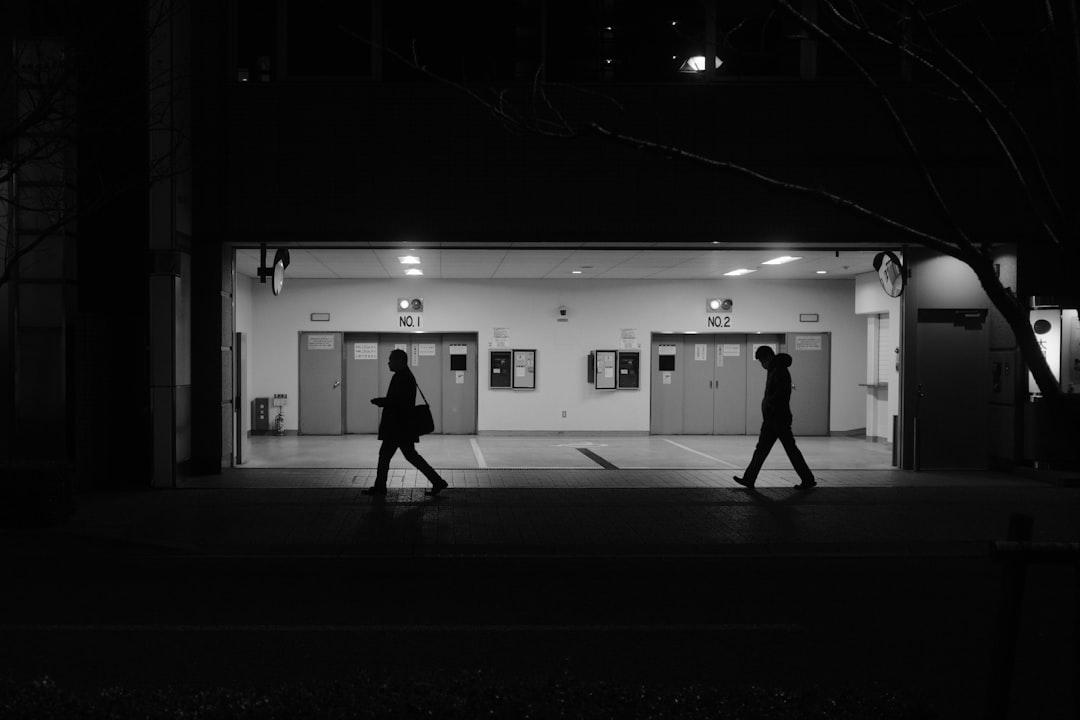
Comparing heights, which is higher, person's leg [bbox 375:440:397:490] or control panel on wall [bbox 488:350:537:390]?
control panel on wall [bbox 488:350:537:390]

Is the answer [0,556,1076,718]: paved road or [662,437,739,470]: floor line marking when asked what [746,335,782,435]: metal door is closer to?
[662,437,739,470]: floor line marking

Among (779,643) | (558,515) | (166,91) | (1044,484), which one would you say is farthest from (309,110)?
(1044,484)

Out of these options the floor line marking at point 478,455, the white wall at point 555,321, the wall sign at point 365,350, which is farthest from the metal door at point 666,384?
the wall sign at point 365,350

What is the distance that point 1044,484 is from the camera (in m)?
13.5

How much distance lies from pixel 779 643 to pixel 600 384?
50.4 ft

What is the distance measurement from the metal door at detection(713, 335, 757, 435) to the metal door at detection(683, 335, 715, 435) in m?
0.12

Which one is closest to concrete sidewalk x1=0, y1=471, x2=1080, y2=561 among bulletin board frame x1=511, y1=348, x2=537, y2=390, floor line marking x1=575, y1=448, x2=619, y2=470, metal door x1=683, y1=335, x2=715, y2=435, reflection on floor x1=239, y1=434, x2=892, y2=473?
floor line marking x1=575, y1=448, x2=619, y2=470

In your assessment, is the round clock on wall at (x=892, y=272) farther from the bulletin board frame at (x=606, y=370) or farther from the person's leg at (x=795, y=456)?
the bulletin board frame at (x=606, y=370)

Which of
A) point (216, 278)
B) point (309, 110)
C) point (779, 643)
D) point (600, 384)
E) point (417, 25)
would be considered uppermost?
point (417, 25)

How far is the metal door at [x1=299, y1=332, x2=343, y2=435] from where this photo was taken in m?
21.3

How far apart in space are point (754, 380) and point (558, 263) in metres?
6.53

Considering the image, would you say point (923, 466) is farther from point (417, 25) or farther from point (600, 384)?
point (417, 25)

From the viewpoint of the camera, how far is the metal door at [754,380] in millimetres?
22016

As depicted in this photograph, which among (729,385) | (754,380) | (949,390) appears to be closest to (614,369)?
(729,385)
